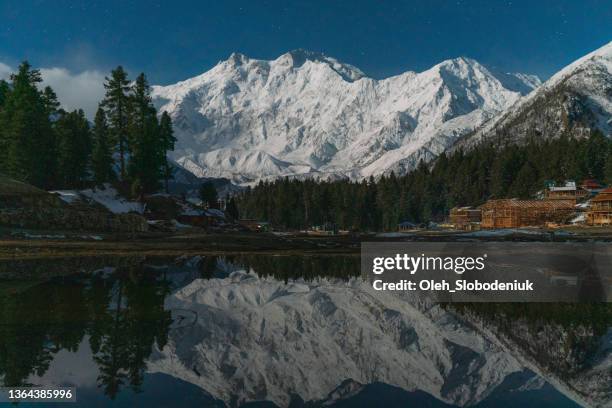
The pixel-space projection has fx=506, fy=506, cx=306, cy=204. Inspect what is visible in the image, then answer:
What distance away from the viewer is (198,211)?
93938mm

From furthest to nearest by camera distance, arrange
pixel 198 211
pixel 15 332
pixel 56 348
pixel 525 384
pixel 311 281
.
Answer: pixel 198 211
pixel 311 281
pixel 15 332
pixel 56 348
pixel 525 384

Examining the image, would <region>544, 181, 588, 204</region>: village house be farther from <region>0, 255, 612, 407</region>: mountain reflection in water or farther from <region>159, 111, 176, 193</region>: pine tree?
<region>0, 255, 612, 407</region>: mountain reflection in water

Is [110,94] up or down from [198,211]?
up

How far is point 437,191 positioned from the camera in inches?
7392

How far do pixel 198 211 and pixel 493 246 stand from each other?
5509cm

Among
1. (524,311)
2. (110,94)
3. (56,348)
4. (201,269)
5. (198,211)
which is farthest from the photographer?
(198,211)

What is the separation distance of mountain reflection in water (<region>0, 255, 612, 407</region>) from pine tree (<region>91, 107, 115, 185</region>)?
54.9m

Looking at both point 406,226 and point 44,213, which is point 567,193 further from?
point 44,213

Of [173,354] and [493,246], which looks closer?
[173,354]

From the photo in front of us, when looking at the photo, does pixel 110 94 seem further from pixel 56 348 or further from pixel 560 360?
pixel 560 360

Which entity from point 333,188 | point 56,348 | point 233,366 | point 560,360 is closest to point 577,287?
point 560,360

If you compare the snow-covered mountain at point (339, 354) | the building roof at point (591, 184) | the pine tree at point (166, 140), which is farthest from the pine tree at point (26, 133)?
the building roof at point (591, 184)

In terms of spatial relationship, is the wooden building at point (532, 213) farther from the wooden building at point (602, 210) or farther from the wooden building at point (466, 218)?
the wooden building at point (466, 218)

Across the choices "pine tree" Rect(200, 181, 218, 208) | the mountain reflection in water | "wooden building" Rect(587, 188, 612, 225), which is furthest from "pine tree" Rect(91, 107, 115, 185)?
"wooden building" Rect(587, 188, 612, 225)
